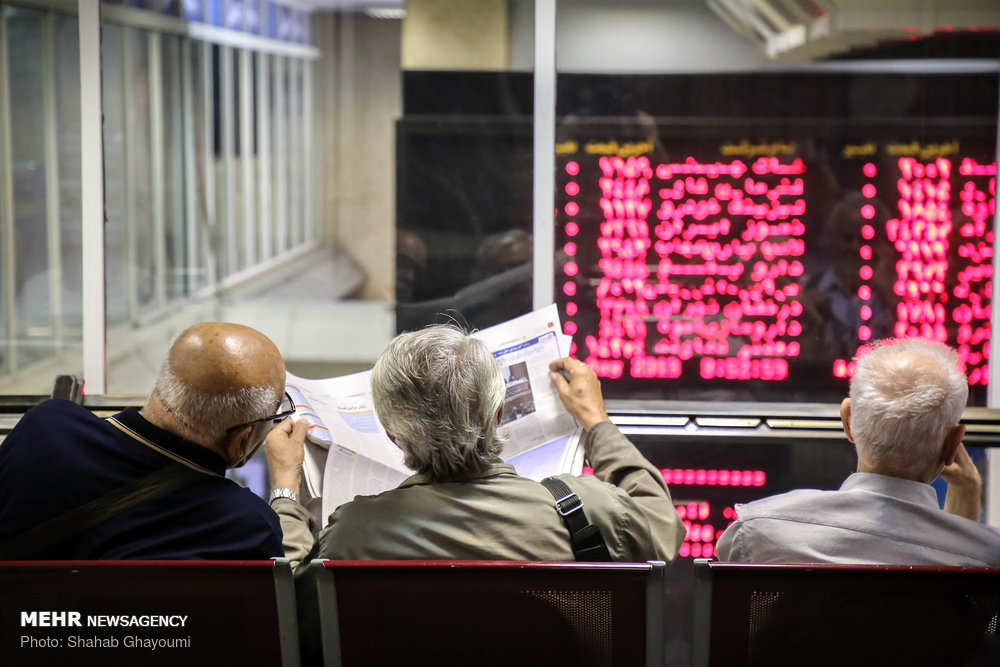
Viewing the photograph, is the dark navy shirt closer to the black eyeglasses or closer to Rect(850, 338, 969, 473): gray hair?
the black eyeglasses

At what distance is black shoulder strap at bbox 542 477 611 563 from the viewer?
132 centimetres

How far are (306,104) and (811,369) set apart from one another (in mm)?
2510

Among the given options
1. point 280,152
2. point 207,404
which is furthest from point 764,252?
point 280,152

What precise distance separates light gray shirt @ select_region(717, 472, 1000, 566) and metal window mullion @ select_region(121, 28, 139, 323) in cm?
308

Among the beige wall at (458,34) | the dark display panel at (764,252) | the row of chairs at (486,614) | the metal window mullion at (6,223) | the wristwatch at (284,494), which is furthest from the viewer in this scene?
the metal window mullion at (6,223)

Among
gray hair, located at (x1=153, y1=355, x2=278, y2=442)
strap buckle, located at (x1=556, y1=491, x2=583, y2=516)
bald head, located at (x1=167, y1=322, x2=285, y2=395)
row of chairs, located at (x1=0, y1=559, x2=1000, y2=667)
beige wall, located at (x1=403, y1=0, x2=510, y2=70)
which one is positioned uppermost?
beige wall, located at (x1=403, y1=0, x2=510, y2=70)

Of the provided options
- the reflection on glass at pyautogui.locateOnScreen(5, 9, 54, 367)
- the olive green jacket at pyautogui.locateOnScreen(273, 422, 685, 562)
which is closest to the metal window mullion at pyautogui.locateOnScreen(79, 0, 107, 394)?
the reflection on glass at pyautogui.locateOnScreen(5, 9, 54, 367)

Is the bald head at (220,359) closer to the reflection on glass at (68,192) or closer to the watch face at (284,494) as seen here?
the watch face at (284,494)

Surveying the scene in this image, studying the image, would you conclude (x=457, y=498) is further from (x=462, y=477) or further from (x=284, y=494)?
(x=284, y=494)

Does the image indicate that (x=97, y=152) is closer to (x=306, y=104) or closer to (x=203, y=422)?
(x=203, y=422)

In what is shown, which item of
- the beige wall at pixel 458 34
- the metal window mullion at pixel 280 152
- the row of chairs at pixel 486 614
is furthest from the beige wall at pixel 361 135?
the row of chairs at pixel 486 614

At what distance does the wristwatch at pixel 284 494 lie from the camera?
5.25 feet

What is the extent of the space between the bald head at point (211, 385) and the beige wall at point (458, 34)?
Answer: 180 centimetres

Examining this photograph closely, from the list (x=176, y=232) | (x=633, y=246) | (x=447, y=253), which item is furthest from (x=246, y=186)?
(x=633, y=246)
